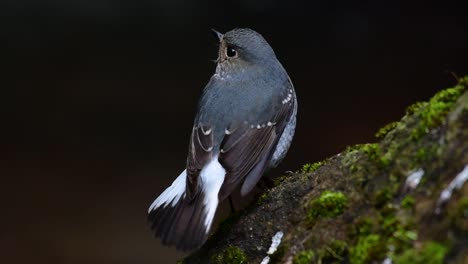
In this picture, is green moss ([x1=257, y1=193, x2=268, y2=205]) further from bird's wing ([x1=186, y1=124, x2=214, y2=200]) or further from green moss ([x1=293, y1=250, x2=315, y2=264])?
green moss ([x1=293, y1=250, x2=315, y2=264])

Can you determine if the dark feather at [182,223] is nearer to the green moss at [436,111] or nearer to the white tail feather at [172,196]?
the white tail feather at [172,196]

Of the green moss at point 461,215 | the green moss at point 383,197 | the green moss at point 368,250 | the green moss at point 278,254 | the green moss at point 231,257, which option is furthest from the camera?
the green moss at point 231,257

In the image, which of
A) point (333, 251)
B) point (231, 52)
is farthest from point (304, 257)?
point (231, 52)

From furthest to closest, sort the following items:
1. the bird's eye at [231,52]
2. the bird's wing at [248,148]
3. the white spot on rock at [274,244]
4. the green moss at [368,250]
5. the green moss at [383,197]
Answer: the bird's eye at [231,52], the bird's wing at [248,148], the white spot on rock at [274,244], the green moss at [383,197], the green moss at [368,250]

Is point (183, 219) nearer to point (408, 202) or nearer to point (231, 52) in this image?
point (408, 202)

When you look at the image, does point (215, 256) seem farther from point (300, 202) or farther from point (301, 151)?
point (301, 151)

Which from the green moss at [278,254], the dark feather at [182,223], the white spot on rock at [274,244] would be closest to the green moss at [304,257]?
the green moss at [278,254]
